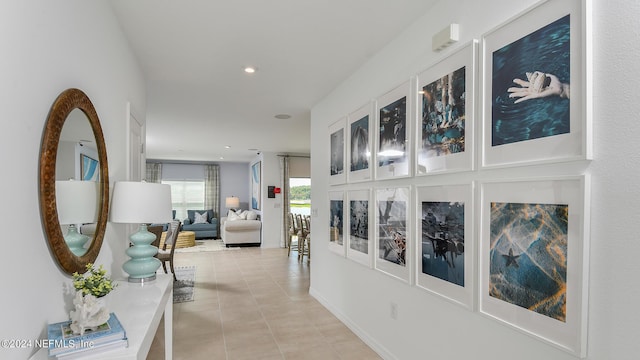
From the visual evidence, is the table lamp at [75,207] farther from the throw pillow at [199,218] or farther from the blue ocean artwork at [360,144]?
the throw pillow at [199,218]

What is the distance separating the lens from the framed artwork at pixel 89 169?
1.72 m

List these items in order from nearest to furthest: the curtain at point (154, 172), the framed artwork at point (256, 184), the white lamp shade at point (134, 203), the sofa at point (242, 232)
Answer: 1. the white lamp shade at point (134, 203)
2. the sofa at point (242, 232)
3. the framed artwork at point (256, 184)
4. the curtain at point (154, 172)

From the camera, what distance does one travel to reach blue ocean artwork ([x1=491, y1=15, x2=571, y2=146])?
4.64ft

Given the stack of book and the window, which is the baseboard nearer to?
the stack of book

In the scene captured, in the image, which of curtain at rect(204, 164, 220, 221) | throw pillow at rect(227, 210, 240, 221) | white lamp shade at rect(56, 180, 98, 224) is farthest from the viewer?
curtain at rect(204, 164, 220, 221)

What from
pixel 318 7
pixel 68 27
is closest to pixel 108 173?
pixel 68 27

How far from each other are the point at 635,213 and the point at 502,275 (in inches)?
24.7

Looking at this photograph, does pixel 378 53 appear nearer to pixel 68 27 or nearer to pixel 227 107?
pixel 68 27

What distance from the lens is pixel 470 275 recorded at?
6.17ft

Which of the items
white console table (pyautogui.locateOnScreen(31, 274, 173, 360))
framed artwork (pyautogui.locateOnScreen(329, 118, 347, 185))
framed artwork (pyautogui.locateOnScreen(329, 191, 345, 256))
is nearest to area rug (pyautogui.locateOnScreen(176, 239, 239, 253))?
framed artwork (pyautogui.locateOnScreen(329, 191, 345, 256))

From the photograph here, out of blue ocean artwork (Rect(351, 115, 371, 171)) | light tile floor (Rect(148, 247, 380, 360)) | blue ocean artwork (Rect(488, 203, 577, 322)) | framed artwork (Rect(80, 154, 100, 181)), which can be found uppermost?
blue ocean artwork (Rect(351, 115, 371, 171))

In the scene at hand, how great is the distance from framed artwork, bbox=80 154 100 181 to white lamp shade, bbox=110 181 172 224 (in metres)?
0.24

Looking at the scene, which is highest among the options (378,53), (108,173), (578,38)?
(378,53)

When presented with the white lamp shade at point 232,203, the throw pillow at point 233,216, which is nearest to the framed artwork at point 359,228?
the throw pillow at point 233,216
